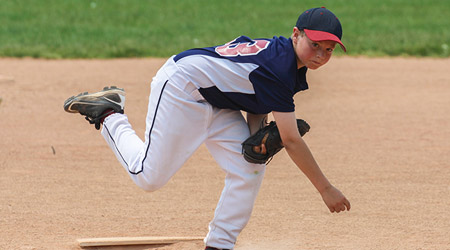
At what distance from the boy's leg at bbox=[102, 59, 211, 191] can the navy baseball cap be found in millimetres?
650

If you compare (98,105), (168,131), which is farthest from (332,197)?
(98,105)

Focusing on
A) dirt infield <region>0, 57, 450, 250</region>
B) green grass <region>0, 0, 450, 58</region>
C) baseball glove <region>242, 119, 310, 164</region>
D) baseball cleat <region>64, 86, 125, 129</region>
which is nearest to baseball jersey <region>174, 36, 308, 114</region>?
baseball glove <region>242, 119, 310, 164</region>

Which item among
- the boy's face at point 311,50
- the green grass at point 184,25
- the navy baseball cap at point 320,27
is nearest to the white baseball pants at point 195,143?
the boy's face at point 311,50

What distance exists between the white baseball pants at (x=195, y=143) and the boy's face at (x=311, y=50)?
1.72 feet

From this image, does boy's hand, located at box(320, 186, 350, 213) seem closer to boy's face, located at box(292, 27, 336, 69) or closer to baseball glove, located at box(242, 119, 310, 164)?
baseball glove, located at box(242, 119, 310, 164)

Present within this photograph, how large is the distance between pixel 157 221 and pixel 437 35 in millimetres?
8356

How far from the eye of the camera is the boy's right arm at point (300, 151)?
11.3 feet

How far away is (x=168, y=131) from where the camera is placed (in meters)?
3.72

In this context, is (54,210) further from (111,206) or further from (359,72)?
(359,72)

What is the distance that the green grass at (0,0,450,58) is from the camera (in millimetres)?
10695

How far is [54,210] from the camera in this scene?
485 cm

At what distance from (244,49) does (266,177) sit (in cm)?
218

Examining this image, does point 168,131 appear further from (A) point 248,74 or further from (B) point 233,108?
(A) point 248,74

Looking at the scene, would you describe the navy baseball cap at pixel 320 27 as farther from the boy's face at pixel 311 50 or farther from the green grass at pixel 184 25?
the green grass at pixel 184 25
